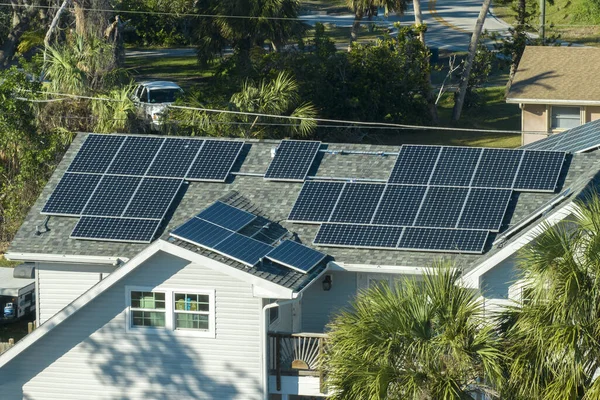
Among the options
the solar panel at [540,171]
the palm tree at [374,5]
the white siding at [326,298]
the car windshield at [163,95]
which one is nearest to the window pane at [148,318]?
the white siding at [326,298]

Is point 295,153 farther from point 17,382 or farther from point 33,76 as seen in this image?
point 33,76

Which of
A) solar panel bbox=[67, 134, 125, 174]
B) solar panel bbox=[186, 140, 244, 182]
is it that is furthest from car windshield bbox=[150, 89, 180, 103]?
solar panel bbox=[186, 140, 244, 182]

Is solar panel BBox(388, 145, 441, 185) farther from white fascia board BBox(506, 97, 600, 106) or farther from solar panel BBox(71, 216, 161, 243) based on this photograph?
white fascia board BBox(506, 97, 600, 106)

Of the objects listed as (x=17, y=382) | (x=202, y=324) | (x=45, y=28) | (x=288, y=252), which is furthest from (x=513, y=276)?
(x=45, y=28)

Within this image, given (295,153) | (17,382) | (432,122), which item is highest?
(295,153)

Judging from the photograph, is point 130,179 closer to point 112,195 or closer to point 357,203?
point 112,195
